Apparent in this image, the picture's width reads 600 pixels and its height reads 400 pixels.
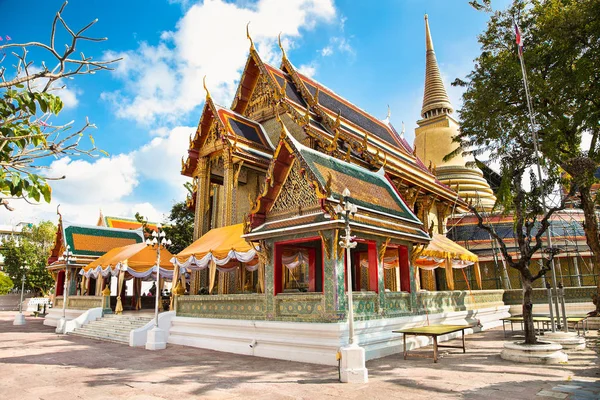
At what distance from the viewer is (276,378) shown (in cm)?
678

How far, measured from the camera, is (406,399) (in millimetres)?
5340

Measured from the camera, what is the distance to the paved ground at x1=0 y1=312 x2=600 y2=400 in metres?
A: 5.68

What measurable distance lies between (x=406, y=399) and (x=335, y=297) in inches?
111

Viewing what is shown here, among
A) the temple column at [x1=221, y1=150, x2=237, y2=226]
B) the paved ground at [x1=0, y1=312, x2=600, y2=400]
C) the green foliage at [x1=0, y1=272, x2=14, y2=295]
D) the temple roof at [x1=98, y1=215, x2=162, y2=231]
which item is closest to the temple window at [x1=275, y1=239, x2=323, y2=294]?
the temple column at [x1=221, y1=150, x2=237, y2=226]

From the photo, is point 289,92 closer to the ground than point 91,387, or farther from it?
farther from it

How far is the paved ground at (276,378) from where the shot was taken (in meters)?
5.68

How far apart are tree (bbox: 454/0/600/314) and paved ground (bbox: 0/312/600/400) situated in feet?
15.5

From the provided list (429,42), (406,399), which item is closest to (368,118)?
(406,399)

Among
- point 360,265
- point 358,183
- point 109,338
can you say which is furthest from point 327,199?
point 109,338

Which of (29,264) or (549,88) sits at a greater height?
(549,88)

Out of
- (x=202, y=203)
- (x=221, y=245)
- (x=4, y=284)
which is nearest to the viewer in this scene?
(x=221, y=245)

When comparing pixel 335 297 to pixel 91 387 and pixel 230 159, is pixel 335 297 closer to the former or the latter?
pixel 91 387

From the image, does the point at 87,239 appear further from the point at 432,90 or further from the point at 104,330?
the point at 432,90

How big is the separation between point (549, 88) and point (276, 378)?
10.9 m
